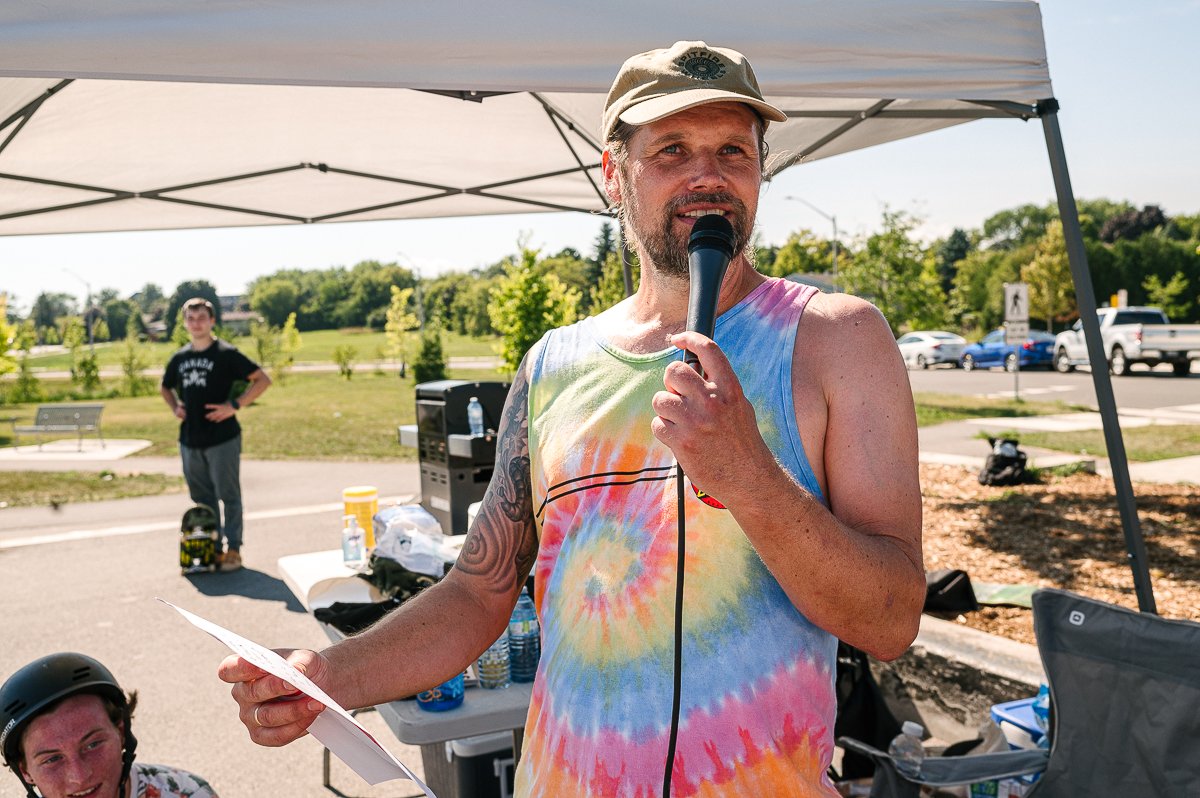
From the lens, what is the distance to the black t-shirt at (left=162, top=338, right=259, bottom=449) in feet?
25.6

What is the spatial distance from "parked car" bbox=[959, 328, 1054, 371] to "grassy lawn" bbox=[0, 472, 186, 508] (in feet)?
89.5

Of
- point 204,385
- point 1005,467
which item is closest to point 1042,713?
point 204,385

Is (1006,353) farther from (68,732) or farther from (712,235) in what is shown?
(712,235)

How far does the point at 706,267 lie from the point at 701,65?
1.26ft

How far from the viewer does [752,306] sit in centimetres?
139

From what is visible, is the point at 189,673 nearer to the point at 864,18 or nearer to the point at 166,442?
the point at 864,18

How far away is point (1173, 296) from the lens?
1925 inches

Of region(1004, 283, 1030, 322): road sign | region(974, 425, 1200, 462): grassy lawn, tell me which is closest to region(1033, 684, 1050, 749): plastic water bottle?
region(974, 425, 1200, 462): grassy lawn

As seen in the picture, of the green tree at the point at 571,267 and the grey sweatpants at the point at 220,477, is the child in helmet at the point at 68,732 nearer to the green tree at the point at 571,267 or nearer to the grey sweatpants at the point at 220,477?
the grey sweatpants at the point at 220,477

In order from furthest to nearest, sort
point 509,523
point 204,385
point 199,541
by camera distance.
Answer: point 204,385 → point 199,541 → point 509,523

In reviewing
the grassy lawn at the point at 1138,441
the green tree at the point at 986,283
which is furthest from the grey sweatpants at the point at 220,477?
the green tree at the point at 986,283

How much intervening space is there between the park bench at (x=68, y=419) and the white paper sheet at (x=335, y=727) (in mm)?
19664

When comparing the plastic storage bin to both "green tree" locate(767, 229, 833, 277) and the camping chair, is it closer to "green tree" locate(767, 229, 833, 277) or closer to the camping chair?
the camping chair

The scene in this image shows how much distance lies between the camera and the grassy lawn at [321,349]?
58.2 metres
